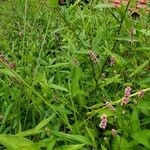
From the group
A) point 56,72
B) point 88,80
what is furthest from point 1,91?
point 88,80

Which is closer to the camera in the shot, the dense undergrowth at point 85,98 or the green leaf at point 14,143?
the green leaf at point 14,143

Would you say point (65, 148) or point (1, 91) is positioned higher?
point (65, 148)

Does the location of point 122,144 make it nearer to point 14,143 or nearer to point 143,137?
point 143,137

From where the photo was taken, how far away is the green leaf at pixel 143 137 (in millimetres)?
1468

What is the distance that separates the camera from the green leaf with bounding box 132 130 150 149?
147cm

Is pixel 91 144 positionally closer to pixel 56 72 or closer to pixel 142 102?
pixel 142 102

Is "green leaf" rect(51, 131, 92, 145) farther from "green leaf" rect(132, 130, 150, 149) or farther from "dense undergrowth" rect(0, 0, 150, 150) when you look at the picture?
"green leaf" rect(132, 130, 150, 149)

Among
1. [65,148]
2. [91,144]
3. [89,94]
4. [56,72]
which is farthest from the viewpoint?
[56,72]

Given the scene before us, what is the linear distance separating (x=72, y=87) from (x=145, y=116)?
→ 0.33m

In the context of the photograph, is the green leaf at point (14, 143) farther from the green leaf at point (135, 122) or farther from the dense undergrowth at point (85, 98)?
the green leaf at point (135, 122)

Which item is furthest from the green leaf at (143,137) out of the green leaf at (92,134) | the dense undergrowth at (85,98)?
the green leaf at (92,134)

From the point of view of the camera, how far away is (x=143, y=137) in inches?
59.3

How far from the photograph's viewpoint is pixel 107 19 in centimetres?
302

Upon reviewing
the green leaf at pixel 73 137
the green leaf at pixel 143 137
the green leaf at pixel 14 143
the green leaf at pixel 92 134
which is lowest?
the green leaf at pixel 92 134
